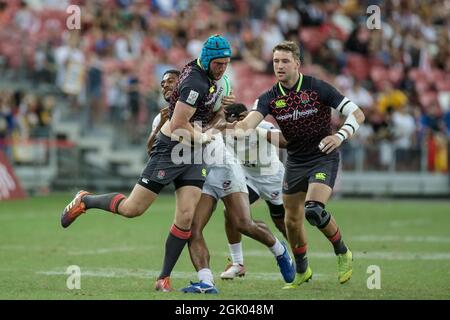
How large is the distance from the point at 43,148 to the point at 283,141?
522 inches

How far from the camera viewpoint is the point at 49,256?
Answer: 13203 millimetres

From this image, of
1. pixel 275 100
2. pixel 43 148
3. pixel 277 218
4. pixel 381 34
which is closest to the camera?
pixel 275 100

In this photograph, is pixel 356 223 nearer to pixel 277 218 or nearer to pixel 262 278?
pixel 277 218

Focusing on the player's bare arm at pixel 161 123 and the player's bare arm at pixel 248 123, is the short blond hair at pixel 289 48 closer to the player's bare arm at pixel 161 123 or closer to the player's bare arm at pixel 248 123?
the player's bare arm at pixel 248 123

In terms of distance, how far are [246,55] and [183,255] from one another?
13.5 m

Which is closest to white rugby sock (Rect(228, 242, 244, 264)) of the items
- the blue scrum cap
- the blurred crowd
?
the blue scrum cap

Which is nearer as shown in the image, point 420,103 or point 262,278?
point 262,278

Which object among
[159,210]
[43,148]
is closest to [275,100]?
[159,210]

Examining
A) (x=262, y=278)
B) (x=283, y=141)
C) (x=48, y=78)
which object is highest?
(x=48, y=78)

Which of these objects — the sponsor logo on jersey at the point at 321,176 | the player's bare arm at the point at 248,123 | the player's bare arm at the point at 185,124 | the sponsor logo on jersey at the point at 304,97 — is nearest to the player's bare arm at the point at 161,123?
the player's bare arm at the point at 185,124

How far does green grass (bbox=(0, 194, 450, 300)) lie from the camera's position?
985cm

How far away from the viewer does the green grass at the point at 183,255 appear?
985cm

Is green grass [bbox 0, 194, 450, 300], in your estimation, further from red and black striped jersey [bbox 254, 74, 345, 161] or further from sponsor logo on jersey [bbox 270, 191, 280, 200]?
red and black striped jersey [bbox 254, 74, 345, 161]

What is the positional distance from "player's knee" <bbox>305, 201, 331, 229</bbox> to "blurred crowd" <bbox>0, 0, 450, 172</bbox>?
1441cm
